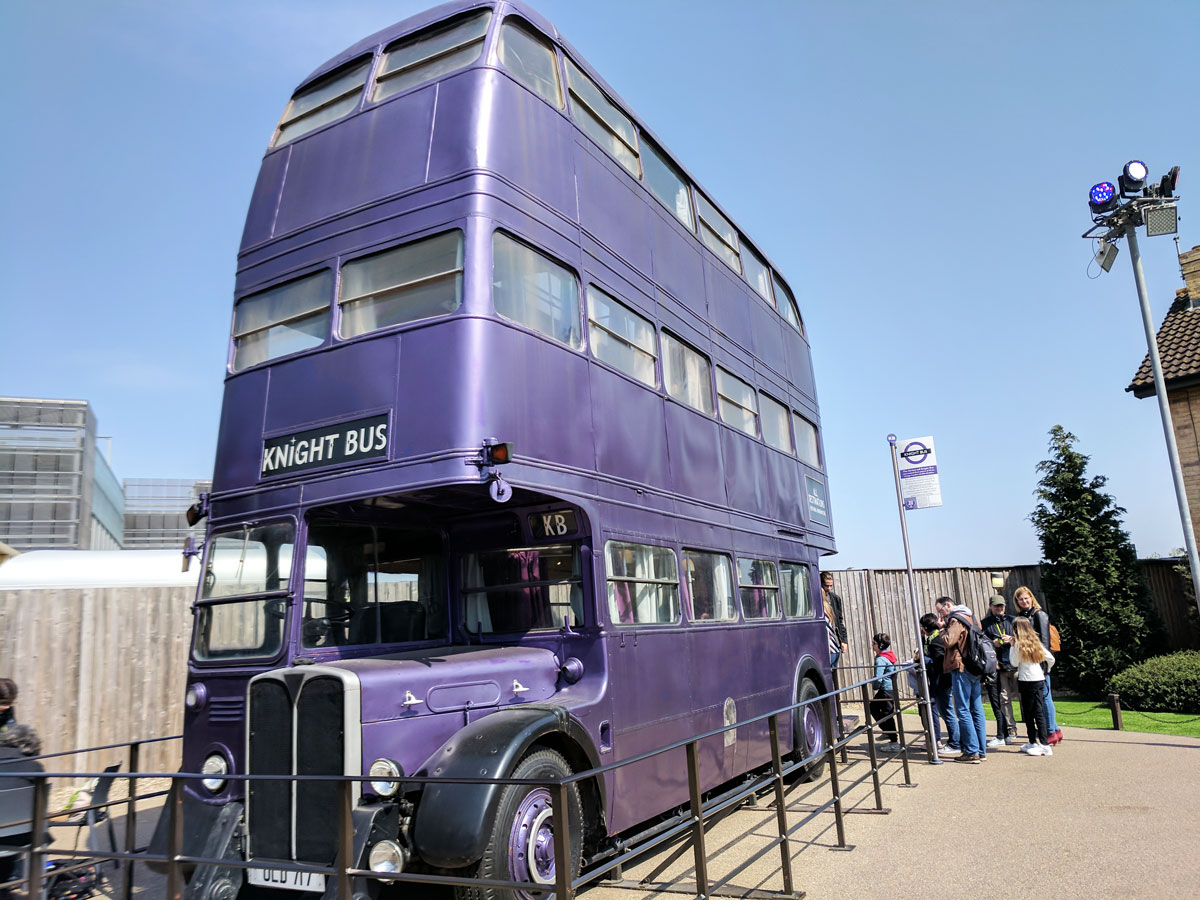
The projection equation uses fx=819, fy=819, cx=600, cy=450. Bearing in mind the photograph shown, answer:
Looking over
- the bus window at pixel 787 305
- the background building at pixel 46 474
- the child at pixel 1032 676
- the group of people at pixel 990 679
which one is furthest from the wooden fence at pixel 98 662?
the background building at pixel 46 474

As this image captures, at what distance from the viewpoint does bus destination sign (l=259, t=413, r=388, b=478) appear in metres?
5.03

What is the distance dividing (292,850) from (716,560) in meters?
4.35

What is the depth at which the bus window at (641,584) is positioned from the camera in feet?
18.9

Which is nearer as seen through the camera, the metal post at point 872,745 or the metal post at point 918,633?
the metal post at point 872,745

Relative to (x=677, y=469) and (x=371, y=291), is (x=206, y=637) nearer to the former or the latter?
(x=371, y=291)

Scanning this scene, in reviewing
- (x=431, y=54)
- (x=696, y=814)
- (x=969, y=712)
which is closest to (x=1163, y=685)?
(x=969, y=712)

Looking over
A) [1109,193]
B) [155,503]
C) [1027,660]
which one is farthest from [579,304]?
[155,503]

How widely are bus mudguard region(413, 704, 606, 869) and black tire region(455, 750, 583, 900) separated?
0.39ft

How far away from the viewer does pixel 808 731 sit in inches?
359

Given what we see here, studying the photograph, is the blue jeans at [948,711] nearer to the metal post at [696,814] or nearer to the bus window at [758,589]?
the bus window at [758,589]

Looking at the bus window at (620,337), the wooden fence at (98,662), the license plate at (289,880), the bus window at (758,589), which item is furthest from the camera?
the wooden fence at (98,662)

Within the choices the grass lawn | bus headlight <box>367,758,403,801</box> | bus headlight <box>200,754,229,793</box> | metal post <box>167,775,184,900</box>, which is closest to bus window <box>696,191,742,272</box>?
bus headlight <box>367,758,403,801</box>

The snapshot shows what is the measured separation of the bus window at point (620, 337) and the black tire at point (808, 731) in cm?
399

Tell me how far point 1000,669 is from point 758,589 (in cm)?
395
